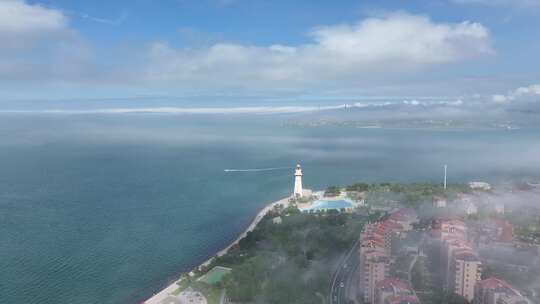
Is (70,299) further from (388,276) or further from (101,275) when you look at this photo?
(388,276)

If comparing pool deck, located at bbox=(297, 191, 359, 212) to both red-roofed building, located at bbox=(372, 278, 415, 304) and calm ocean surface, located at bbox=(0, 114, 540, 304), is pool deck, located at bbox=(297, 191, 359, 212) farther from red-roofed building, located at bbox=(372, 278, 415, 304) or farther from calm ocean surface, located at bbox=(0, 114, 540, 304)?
red-roofed building, located at bbox=(372, 278, 415, 304)

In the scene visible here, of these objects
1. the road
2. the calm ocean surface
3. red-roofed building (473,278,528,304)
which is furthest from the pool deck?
A: red-roofed building (473,278,528,304)

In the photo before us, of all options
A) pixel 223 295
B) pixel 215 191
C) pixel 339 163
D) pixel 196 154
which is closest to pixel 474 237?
pixel 223 295

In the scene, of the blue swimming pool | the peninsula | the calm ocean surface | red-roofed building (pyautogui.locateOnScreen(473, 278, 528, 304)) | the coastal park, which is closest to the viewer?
red-roofed building (pyautogui.locateOnScreen(473, 278, 528, 304))

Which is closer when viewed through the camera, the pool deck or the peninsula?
the peninsula

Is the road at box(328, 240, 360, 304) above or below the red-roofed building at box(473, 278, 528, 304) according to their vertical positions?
below
